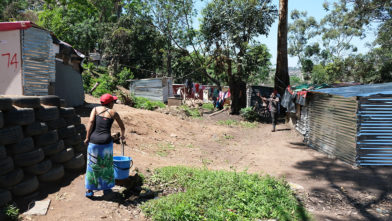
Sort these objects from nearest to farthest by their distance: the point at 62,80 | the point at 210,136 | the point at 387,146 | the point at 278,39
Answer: the point at 387,146 → the point at 62,80 → the point at 210,136 → the point at 278,39

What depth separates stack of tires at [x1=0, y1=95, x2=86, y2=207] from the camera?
3899 millimetres

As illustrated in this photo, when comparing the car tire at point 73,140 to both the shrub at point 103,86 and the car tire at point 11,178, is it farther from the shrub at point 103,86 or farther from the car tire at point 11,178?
the shrub at point 103,86

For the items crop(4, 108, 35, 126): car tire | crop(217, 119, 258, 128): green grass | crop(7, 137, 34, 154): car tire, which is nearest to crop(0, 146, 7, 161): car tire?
crop(7, 137, 34, 154): car tire

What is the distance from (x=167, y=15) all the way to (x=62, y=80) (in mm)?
15329

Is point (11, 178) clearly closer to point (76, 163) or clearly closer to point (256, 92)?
point (76, 163)

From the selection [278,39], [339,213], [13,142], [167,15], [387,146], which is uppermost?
[167,15]

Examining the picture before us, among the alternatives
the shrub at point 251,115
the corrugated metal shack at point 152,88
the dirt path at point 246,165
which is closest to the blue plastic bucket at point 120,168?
the dirt path at point 246,165

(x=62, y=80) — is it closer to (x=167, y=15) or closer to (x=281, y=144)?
(x=281, y=144)

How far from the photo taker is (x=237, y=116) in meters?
18.0

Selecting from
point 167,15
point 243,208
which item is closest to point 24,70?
point 243,208

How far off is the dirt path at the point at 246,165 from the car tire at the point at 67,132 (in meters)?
0.76

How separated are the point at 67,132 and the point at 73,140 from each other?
0.22 metres

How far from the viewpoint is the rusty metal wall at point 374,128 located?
7.22 m

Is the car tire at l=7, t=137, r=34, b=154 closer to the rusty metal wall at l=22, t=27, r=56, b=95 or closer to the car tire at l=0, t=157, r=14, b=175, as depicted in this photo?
the car tire at l=0, t=157, r=14, b=175
